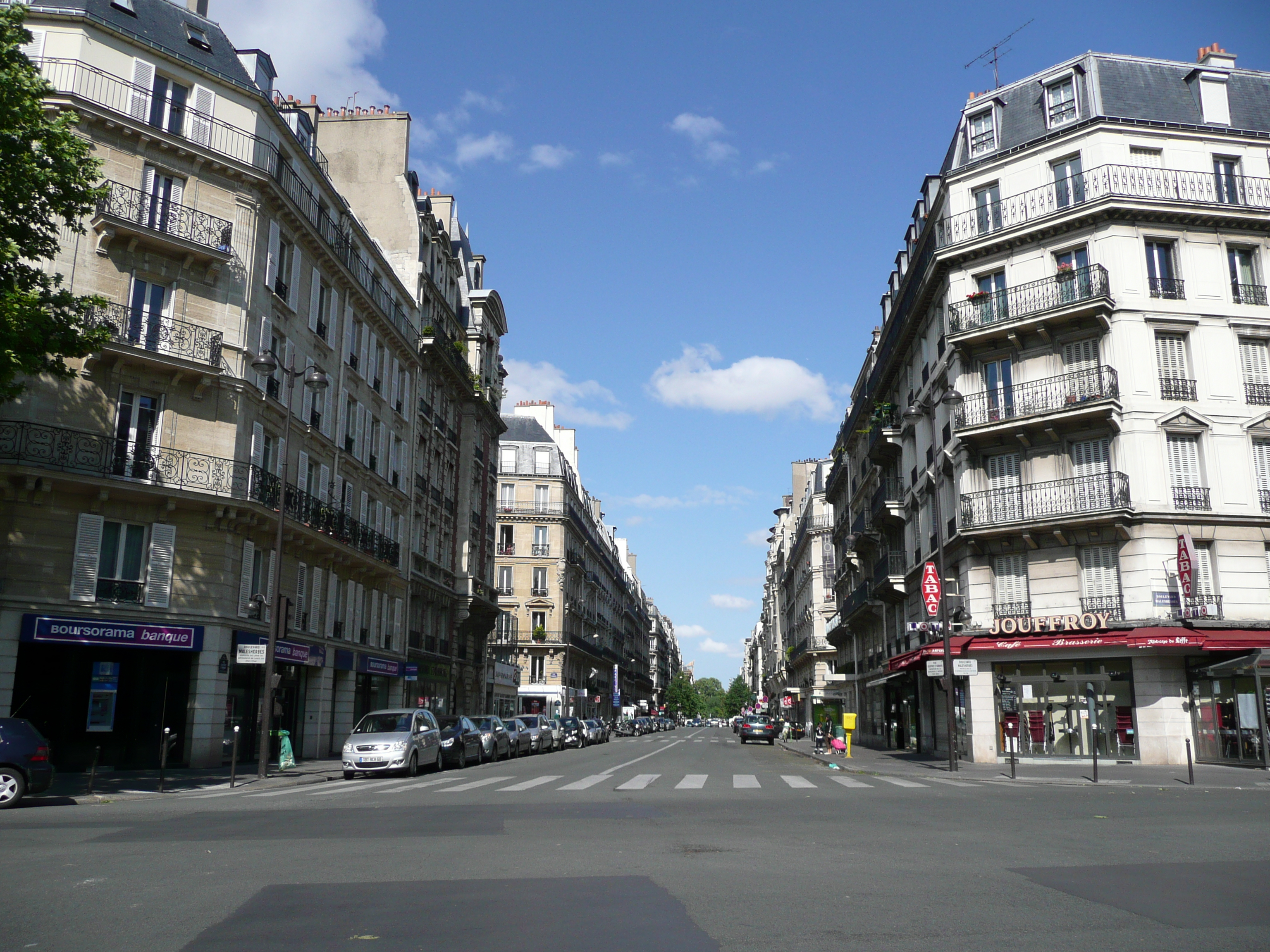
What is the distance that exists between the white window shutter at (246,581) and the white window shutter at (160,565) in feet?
6.82

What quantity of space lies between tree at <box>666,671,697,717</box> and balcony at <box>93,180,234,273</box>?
137 metres

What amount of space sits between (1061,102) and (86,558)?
2816 cm

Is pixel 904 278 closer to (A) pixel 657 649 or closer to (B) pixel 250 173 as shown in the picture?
(B) pixel 250 173

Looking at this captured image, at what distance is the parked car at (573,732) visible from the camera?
43.8 metres

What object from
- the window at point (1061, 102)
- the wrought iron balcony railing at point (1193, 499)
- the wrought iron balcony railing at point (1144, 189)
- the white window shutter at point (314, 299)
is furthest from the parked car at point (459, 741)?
the window at point (1061, 102)

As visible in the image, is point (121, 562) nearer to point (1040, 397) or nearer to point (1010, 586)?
point (1010, 586)

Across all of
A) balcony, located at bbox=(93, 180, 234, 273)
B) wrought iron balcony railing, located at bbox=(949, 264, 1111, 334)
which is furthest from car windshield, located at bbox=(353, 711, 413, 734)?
wrought iron balcony railing, located at bbox=(949, 264, 1111, 334)

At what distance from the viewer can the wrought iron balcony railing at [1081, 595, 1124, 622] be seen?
2528 centimetres

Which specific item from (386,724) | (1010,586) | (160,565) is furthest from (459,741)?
(1010,586)

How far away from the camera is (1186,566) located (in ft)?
79.4

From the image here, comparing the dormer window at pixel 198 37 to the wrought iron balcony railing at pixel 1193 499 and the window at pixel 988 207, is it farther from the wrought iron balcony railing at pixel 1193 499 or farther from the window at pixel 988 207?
the wrought iron balcony railing at pixel 1193 499

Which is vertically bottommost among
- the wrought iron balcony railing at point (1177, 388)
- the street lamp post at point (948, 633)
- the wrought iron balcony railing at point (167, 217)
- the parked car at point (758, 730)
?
the parked car at point (758, 730)

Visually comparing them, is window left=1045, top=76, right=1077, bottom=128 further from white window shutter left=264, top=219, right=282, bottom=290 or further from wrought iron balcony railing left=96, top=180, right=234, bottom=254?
wrought iron balcony railing left=96, top=180, right=234, bottom=254

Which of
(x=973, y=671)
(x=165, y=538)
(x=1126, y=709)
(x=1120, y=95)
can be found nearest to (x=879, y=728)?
(x=1126, y=709)
